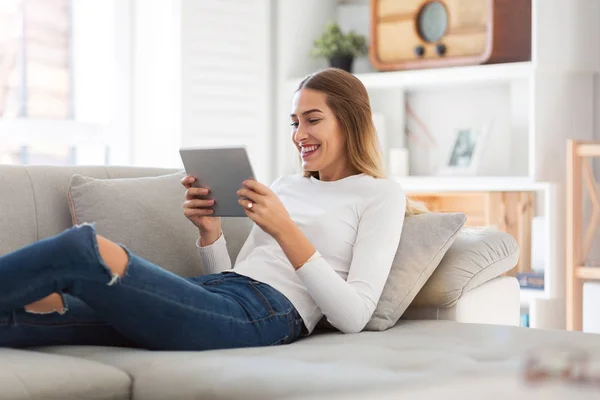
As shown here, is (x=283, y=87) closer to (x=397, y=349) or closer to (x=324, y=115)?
(x=324, y=115)

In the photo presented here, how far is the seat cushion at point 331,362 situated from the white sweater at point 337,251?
0.08 meters

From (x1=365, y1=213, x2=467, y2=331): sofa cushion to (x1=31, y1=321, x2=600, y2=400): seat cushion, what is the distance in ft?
0.27

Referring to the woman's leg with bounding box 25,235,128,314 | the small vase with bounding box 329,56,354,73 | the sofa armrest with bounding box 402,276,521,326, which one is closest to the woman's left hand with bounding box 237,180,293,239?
the woman's leg with bounding box 25,235,128,314

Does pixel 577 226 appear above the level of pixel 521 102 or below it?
below

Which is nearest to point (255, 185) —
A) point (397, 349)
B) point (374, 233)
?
point (374, 233)

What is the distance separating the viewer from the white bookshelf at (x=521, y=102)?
11.9 ft

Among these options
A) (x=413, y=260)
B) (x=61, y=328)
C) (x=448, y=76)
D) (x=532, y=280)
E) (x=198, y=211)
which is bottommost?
(x=532, y=280)

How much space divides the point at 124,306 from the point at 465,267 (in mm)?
867

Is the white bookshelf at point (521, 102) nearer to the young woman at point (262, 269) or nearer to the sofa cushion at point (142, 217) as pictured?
the young woman at point (262, 269)

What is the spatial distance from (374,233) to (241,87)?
223 centimetres

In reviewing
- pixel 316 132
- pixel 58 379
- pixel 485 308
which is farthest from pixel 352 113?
pixel 58 379

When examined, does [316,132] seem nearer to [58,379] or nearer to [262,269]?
[262,269]

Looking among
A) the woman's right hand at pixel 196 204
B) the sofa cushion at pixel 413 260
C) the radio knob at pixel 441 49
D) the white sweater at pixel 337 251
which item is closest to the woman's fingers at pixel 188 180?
the woman's right hand at pixel 196 204

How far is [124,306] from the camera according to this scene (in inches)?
70.7
